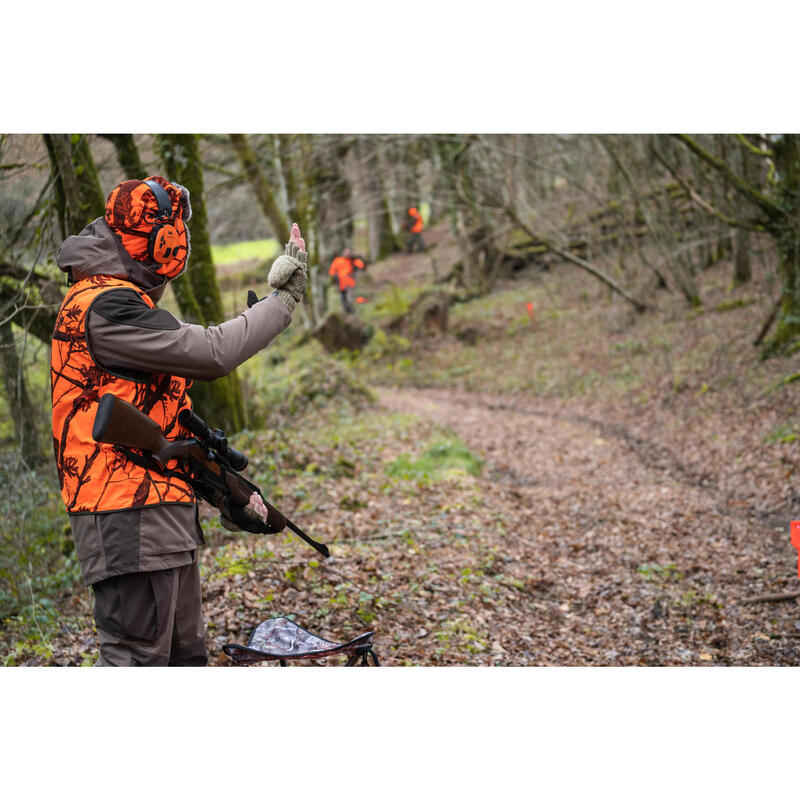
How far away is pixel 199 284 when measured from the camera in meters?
8.05

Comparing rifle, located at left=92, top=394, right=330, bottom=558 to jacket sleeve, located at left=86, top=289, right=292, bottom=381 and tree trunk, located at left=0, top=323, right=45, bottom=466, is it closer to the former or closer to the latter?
jacket sleeve, located at left=86, top=289, right=292, bottom=381

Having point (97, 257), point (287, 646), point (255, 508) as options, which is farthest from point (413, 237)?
point (97, 257)

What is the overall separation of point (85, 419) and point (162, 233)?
77cm

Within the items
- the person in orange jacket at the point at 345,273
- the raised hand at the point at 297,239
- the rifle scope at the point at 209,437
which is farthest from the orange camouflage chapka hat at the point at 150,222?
the person in orange jacket at the point at 345,273

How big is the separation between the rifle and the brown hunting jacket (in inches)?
6.7

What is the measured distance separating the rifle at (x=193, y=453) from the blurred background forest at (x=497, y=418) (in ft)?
4.92

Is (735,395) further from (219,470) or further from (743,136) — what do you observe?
(219,470)

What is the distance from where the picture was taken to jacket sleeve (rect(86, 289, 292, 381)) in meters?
2.66

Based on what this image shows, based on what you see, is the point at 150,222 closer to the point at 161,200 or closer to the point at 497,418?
the point at 161,200

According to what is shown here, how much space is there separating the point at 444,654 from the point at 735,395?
771 cm

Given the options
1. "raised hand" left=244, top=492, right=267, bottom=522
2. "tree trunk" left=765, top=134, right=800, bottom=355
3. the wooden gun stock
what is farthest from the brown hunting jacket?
"tree trunk" left=765, top=134, right=800, bottom=355

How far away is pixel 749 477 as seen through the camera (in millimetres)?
8219

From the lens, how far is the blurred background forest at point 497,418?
505cm

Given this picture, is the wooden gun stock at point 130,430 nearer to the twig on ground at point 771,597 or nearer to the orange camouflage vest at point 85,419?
the orange camouflage vest at point 85,419
